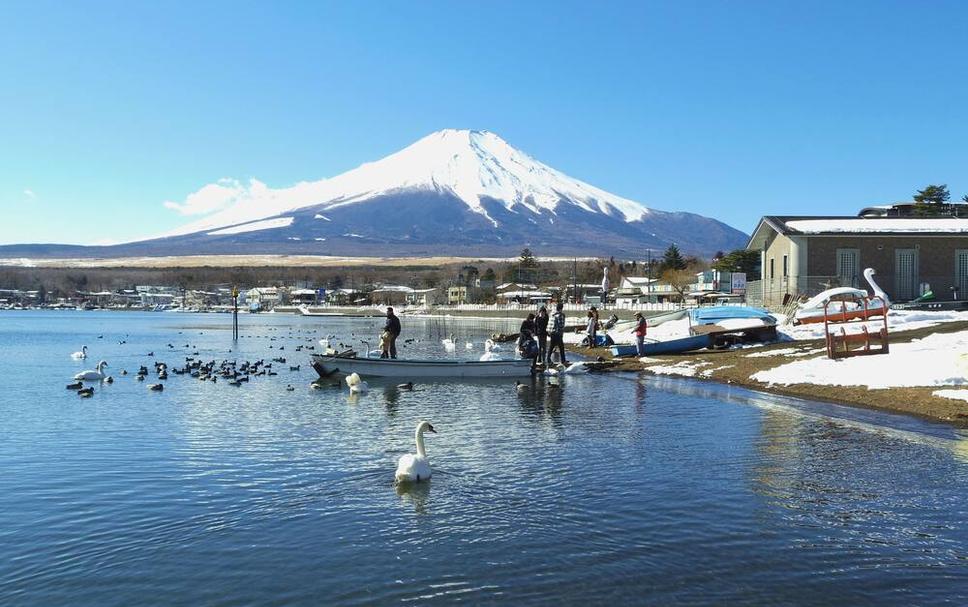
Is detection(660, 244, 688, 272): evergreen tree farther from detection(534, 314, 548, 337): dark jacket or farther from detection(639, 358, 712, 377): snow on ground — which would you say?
detection(534, 314, 548, 337): dark jacket

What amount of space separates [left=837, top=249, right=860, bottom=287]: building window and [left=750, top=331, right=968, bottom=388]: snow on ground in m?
22.2

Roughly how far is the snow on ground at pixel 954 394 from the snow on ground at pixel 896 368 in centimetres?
80

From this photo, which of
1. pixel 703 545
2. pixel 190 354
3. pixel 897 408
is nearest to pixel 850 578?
pixel 703 545

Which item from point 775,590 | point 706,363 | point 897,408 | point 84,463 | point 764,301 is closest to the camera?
point 775,590

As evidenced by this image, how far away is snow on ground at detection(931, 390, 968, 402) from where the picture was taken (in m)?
19.1

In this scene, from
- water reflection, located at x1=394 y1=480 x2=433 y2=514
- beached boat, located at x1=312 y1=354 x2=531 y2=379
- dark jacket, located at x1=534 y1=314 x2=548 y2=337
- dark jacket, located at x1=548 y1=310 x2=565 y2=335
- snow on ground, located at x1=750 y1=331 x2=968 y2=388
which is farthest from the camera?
dark jacket, located at x1=548 y1=310 x2=565 y2=335

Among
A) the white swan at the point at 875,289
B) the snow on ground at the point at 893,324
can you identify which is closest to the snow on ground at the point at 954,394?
the white swan at the point at 875,289

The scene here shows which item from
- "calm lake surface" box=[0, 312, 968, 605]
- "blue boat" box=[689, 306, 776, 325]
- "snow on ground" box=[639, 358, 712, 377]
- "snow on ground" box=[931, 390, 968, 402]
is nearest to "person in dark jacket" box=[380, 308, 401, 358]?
"calm lake surface" box=[0, 312, 968, 605]

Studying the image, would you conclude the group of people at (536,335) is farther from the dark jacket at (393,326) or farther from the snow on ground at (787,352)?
the snow on ground at (787,352)

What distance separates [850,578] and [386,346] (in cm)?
2392

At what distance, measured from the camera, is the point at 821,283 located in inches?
1887

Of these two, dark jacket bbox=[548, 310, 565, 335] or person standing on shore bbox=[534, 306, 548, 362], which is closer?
person standing on shore bbox=[534, 306, 548, 362]

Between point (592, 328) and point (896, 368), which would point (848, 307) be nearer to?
point (592, 328)

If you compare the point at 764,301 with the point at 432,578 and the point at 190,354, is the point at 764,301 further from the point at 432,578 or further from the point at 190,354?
the point at 432,578
